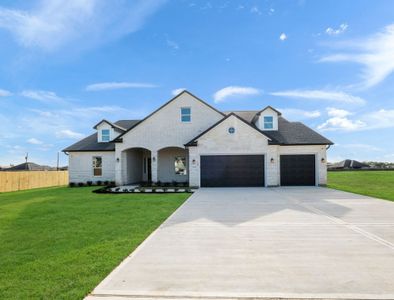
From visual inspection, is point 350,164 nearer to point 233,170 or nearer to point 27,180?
point 233,170

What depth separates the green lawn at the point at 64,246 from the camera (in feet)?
11.8

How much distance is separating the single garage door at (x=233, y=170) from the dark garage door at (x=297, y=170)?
6.13 feet

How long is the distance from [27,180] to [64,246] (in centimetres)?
2253

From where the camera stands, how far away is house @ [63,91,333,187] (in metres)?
18.6

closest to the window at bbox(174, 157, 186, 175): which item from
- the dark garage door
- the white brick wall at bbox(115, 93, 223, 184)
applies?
the white brick wall at bbox(115, 93, 223, 184)

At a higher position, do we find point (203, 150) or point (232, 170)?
point (203, 150)

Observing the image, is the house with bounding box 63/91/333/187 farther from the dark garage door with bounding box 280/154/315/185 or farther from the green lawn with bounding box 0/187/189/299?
the green lawn with bounding box 0/187/189/299

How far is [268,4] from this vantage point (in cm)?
1339

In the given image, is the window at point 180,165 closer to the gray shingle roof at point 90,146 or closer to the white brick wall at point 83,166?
the gray shingle roof at point 90,146

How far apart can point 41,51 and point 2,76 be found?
183 inches

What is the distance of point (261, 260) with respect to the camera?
4621 millimetres

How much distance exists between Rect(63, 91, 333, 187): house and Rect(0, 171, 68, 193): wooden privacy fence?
4605mm

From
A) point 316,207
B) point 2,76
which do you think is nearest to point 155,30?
point 2,76

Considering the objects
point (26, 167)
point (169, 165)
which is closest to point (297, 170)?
point (169, 165)
